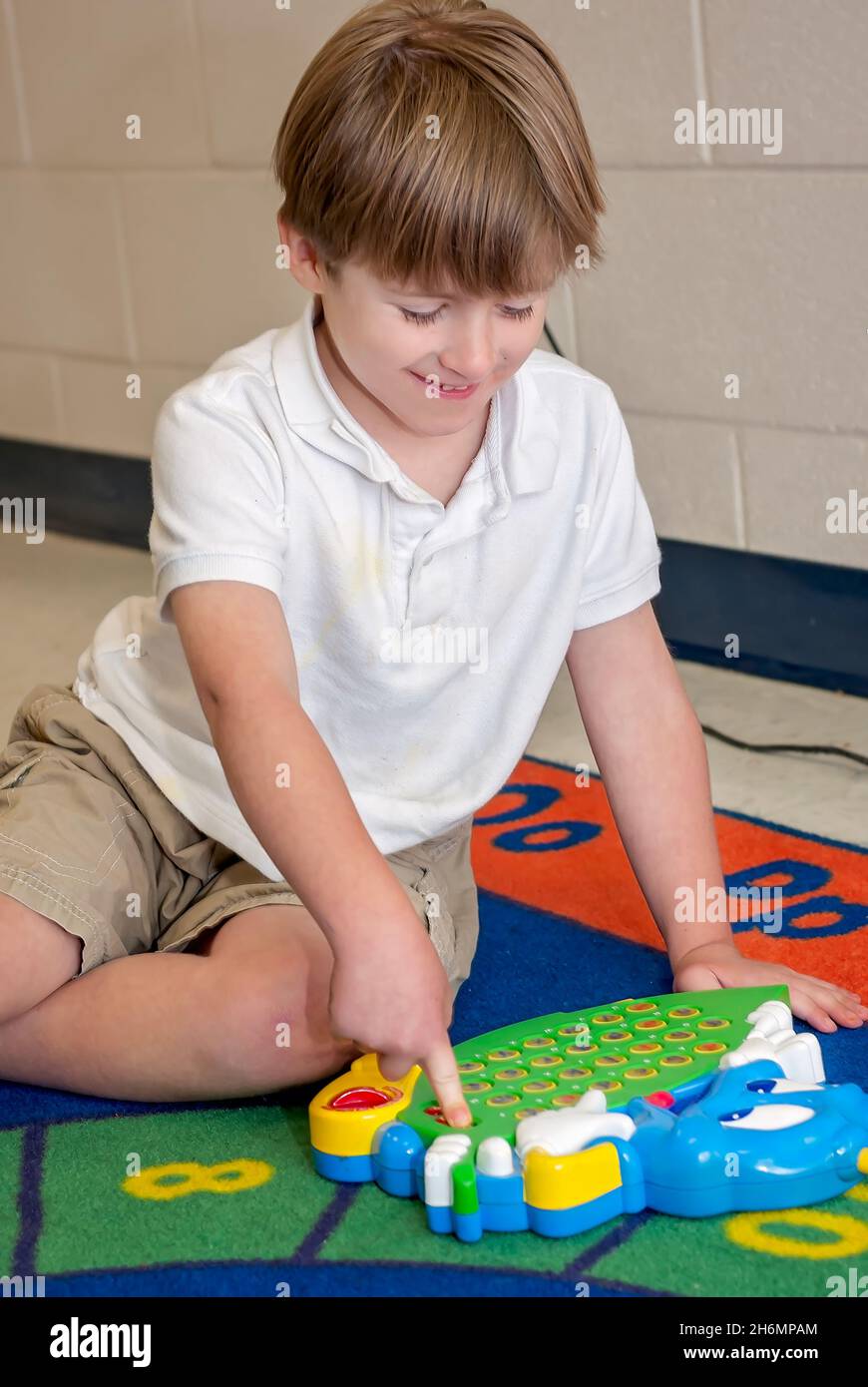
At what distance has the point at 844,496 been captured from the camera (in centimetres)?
141

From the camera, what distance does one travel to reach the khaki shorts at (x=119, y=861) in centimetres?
88

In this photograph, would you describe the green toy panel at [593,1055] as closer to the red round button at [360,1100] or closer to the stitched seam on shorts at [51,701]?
the red round button at [360,1100]

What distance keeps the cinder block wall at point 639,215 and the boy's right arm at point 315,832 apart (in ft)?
2.38

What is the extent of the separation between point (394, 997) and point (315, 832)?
3.3 inches

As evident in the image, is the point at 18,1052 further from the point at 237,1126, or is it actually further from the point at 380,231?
the point at 380,231

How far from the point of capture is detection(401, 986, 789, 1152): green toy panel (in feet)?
2.49

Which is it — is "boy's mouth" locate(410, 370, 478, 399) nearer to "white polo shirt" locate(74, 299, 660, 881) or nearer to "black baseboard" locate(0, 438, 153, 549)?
"white polo shirt" locate(74, 299, 660, 881)

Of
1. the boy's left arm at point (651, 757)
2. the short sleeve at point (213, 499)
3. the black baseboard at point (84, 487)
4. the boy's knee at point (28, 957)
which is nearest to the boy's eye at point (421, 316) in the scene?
the short sleeve at point (213, 499)

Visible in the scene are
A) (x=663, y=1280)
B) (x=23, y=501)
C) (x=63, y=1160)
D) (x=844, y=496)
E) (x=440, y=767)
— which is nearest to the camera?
(x=663, y=1280)

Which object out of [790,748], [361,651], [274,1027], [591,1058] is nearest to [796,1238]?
[591,1058]

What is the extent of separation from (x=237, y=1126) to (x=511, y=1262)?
19 centimetres

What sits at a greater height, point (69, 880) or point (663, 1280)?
point (69, 880)

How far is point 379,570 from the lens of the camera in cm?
89

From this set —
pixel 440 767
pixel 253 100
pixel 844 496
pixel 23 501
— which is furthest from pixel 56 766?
pixel 23 501
